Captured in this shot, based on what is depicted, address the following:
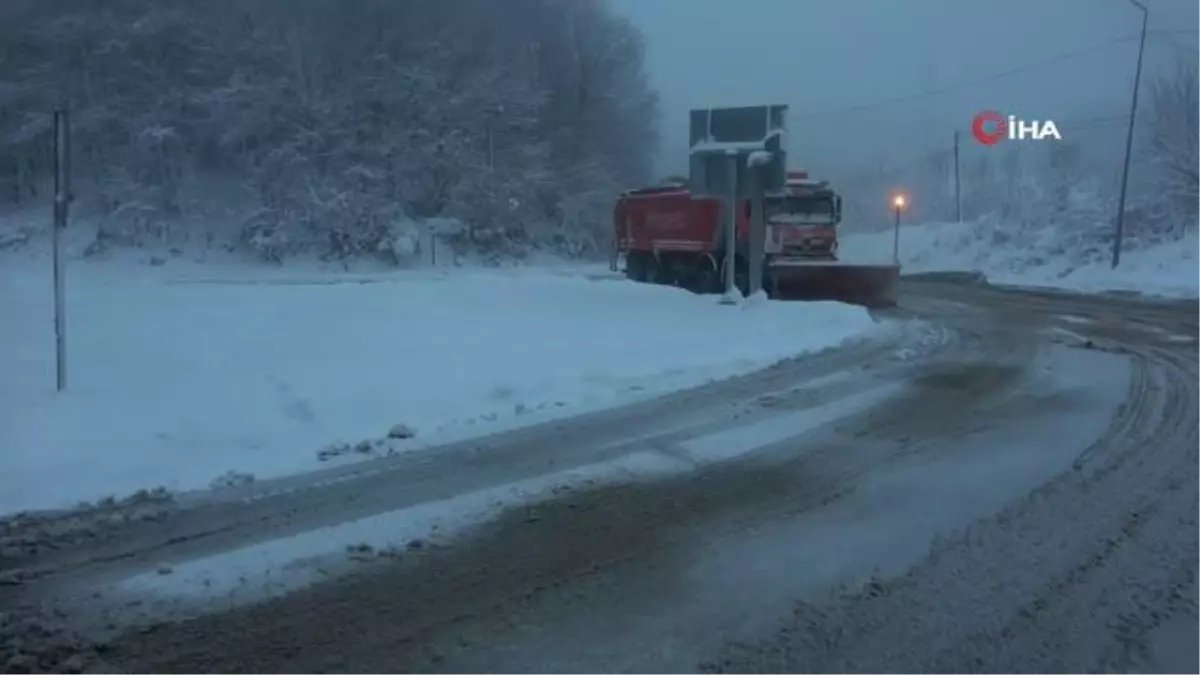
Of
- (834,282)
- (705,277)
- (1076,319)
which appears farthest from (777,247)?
(1076,319)

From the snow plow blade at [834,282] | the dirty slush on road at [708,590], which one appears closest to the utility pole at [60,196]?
the dirty slush on road at [708,590]

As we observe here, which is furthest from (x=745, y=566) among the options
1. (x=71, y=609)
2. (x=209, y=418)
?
(x=209, y=418)

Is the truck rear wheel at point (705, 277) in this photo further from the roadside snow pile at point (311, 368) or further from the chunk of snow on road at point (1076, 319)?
the chunk of snow on road at point (1076, 319)

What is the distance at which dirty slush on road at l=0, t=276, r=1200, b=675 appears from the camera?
4203 mm

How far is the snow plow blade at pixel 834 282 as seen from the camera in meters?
23.3

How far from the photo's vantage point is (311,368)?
10648 millimetres

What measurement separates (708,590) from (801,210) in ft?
68.4

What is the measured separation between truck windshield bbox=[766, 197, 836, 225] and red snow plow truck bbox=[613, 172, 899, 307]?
2 cm

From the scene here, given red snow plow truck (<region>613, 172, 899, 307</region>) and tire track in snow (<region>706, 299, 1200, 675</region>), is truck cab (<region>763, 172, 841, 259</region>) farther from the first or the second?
tire track in snow (<region>706, 299, 1200, 675</region>)

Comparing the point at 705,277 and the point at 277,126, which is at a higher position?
the point at 277,126

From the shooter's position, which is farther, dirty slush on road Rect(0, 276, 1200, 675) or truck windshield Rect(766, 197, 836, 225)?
truck windshield Rect(766, 197, 836, 225)

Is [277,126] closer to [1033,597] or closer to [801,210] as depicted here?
[801,210]

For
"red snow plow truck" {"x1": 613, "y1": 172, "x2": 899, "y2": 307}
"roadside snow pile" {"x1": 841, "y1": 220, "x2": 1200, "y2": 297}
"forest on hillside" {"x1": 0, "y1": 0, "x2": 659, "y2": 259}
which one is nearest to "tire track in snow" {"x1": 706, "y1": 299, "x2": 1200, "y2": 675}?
"red snow plow truck" {"x1": 613, "y1": 172, "x2": 899, "y2": 307}

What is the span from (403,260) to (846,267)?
23.9 m
